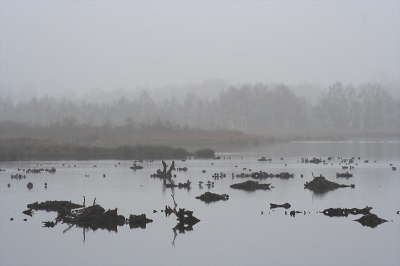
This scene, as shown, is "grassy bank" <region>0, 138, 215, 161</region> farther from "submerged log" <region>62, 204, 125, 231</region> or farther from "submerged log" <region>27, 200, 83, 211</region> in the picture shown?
"submerged log" <region>62, 204, 125, 231</region>

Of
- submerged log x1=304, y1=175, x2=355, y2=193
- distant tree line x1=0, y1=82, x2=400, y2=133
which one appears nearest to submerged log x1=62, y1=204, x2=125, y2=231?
submerged log x1=304, y1=175, x2=355, y2=193

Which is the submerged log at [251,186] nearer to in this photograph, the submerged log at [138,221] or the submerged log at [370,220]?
the submerged log at [370,220]

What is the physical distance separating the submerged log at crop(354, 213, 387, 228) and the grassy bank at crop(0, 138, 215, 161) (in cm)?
3397

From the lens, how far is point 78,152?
54031 millimetres

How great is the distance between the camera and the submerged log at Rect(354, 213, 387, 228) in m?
17.6

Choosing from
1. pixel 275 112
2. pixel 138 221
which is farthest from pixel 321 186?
pixel 275 112

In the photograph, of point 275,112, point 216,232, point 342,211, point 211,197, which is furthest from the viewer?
point 275,112

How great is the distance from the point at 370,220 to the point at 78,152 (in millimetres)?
40691

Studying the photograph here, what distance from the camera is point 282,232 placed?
16.6m

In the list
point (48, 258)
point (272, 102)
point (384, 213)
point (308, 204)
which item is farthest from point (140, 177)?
point (272, 102)

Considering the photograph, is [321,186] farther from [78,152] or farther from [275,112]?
[275,112]

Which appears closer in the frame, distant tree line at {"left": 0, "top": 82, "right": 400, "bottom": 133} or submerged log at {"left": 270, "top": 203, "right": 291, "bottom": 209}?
submerged log at {"left": 270, "top": 203, "right": 291, "bottom": 209}

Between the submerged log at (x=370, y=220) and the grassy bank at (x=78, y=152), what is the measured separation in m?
34.0

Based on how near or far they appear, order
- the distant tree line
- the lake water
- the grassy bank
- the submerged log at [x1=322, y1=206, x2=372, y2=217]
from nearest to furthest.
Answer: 1. the lake water
2. the submerged log at [x1=322, y1=206, x2=372, y2=217]
3. the grassy bank
4. the distant tree line
